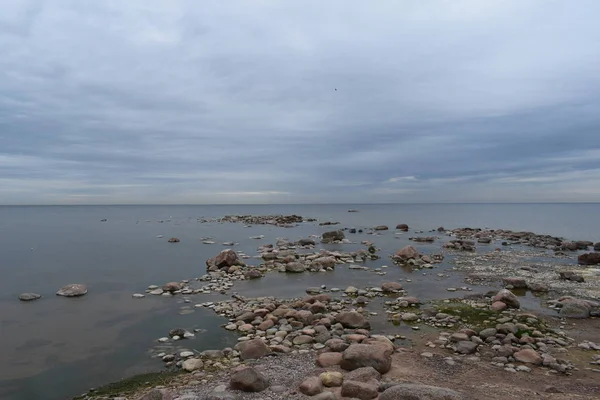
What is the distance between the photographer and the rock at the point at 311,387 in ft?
24.2

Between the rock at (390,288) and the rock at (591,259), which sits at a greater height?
the rock at (591,259)

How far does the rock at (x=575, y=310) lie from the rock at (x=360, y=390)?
10504 millimetres

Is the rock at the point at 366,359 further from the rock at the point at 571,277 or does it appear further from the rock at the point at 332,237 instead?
the rock at the point at 332,237

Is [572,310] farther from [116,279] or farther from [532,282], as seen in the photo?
[116,279]

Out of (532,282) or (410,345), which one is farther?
(532,282)

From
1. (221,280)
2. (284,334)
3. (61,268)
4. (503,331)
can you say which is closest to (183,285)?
(221,280)

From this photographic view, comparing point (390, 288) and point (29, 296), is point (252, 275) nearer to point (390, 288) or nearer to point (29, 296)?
point (390, 288)

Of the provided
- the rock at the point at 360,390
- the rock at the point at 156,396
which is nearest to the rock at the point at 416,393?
the rock at the point at 360,390

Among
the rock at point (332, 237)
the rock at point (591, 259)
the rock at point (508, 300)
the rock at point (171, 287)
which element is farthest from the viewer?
the rock at point (332, 237)

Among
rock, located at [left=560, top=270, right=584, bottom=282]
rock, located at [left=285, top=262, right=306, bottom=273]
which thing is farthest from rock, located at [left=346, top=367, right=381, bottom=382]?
rock, located at [left=560, top=270, right=584, bottom=282]

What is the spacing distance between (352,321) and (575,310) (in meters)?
8.34

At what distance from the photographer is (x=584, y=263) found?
88.5 feet

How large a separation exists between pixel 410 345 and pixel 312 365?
3.42m

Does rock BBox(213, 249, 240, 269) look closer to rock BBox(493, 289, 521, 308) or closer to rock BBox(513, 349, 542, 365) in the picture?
rock BBox(493, 289, 521, 308)
